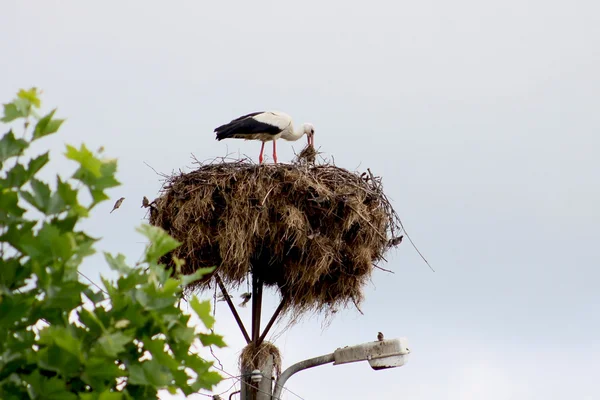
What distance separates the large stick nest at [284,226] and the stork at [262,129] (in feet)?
6.17

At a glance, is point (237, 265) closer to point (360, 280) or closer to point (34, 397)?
point (360, 280)

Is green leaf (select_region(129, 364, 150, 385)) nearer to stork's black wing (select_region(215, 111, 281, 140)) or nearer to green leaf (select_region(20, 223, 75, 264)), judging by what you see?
green leaf (select_region(20, 223, 75, 264))

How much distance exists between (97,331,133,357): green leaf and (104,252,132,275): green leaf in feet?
0.67

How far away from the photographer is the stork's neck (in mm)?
11789

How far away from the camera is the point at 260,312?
921 centimetres

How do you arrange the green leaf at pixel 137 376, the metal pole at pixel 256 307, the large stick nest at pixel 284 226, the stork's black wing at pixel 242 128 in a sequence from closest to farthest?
the green leaf at pixel 137 376 → the large stick nest at pixel 284 226 → the metal pole at pixel 256 307 → the stork's black wing at pixel 242 128

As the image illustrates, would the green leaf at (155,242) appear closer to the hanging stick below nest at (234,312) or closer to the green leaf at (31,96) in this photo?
the green leaf at (31,96)

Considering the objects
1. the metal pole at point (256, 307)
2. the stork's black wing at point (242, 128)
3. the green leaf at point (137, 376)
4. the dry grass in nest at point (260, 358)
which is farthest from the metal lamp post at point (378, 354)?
the green leaf at point (137, 376)

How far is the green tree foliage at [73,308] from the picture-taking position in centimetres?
257

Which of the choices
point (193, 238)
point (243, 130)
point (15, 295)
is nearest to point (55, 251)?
point (15, 295)

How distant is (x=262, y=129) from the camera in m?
11.3

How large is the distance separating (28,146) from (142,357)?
0.60m

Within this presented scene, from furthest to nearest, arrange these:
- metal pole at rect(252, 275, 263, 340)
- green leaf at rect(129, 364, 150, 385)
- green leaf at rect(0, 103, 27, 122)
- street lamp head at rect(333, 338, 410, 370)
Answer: metal pole at rect(252, 275, 263, 340)
street lamp head at rect(333, 338, 410, 370)
green leaf at rect(0, 103, 27, 122)
green leaf at rect(129, 364, 150, 385)

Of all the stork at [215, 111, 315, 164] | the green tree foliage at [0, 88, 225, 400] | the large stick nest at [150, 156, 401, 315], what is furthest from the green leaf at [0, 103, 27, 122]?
the stork at [215, 111, 315, 164]
